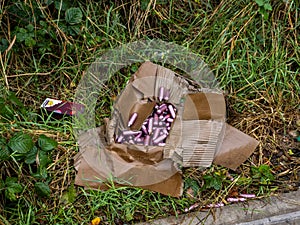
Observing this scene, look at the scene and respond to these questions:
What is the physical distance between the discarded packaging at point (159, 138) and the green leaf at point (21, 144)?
0.35 metres

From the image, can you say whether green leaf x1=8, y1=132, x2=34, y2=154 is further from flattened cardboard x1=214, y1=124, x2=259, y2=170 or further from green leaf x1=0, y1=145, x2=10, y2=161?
flattened cardboard x1=214, y1=124, x2=259, y2=170

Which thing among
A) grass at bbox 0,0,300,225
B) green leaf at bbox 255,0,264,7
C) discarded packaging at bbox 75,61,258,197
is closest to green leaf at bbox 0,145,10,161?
grass at bbox 0,0,300,225

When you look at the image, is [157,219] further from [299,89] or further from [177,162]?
[299,89]

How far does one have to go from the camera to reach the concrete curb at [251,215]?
2.28 m

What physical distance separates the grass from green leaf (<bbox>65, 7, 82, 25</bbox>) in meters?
0.05

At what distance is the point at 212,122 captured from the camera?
2.57 metres

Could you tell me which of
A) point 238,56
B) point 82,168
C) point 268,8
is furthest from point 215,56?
point 82,168

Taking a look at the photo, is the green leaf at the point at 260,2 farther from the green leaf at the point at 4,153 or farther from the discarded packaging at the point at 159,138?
the green leaf at the point at 4,153

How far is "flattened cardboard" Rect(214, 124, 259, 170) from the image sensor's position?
2539 mm

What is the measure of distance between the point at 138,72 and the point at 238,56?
2.21 ft

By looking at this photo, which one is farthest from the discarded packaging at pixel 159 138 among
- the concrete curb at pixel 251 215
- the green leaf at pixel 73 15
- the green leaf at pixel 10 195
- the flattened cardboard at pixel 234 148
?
the green leaf at pixel 73 15

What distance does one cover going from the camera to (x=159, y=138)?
2.66 metres

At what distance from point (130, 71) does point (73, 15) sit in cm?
50

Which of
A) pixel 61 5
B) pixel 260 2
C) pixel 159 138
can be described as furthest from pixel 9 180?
pixel 260 2
